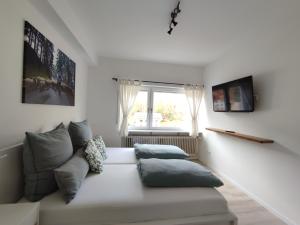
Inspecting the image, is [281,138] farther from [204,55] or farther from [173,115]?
[173,115]

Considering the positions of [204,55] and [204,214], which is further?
[204,55]

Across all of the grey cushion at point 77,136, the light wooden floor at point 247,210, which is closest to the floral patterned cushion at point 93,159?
the grey cushion at point 77,136

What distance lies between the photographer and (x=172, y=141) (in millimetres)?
3902

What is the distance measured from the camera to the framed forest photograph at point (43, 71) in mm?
1464

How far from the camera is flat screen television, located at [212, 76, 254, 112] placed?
2.40m

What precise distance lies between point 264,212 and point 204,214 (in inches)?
50.8

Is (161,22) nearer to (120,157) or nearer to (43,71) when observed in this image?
(43,71)

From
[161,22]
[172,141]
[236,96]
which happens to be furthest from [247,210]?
[161,22]

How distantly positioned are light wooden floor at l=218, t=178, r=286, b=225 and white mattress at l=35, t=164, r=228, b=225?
814 millimetres

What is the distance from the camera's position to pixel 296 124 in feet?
6.08

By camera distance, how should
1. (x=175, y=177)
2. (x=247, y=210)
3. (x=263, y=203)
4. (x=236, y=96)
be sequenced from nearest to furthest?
(x=175, y=177), (x=247, y=210), (x=263, y=203), (x=236, y=96)

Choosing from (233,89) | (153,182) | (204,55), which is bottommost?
(153,182)

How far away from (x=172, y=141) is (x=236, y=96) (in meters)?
1.78

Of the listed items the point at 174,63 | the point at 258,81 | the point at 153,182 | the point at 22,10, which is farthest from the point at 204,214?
the point at 174,63
